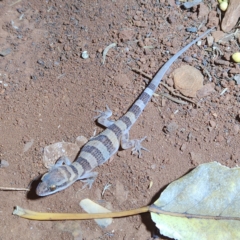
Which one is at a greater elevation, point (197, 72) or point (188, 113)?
point (197, 72)

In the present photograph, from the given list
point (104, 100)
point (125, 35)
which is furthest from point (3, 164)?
point (125, 35)

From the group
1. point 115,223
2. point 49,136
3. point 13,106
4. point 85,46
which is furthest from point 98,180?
point 85,46

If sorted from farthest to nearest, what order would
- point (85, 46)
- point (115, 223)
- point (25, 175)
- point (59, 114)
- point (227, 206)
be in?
point (85, 46) → point (59, 114) → point (25, 175) → point (115, 223) → point (227, 206)

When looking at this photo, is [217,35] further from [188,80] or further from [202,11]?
[188,80]

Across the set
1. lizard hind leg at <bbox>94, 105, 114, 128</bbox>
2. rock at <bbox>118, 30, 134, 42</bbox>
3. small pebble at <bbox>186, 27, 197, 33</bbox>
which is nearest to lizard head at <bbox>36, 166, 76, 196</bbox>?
lizard hind leg at <bbox>94, 105, 114, 128</bbox>

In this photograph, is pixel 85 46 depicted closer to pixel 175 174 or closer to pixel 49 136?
pixel 49 136

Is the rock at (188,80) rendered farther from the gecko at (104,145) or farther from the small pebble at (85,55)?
the small pebble at (85,55)

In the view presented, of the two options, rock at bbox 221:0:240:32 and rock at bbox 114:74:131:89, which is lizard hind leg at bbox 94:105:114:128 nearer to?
rock at bbox 114:74:131:89
